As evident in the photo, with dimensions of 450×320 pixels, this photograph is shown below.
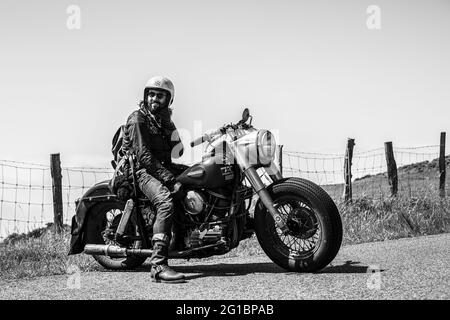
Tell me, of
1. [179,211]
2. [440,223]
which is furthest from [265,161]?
[440,223]

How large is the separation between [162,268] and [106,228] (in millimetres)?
1575

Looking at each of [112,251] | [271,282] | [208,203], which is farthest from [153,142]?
[271,282]

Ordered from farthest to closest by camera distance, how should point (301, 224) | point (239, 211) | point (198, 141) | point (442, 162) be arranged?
point (442, 162) → point (198, 141) → point (239, 211) → point (301, 224)

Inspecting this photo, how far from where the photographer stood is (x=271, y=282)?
6.14 meters

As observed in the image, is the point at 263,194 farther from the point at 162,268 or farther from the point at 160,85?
the point at 160,85

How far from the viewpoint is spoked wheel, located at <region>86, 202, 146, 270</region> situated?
7.71 metres

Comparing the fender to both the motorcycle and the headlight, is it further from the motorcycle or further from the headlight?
the headlight

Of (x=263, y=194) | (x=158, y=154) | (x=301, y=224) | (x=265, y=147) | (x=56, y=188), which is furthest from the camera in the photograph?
(x=56, y=188)

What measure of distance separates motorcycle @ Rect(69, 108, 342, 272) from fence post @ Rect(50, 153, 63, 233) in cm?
525

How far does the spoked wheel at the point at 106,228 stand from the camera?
771 centimetres

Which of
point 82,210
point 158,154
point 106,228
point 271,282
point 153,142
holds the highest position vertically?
point 153,142

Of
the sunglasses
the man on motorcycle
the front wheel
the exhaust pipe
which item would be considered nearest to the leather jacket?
the man on motorcycle

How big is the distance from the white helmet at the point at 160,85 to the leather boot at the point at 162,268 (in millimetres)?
1752
